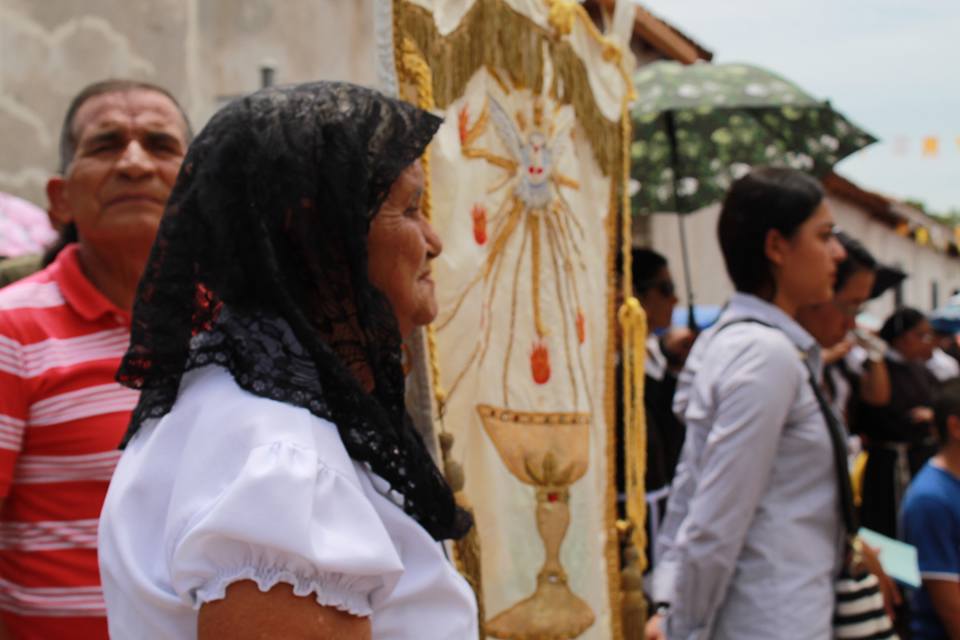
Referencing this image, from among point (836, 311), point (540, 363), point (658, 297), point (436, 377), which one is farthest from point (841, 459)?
point (658, 297)

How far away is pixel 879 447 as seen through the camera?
750 centimetres

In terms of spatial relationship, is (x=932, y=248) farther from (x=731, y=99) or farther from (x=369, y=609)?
(x=369, y=609)

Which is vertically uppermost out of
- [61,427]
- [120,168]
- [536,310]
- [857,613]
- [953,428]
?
[120,168]

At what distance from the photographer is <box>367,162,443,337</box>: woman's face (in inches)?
62.4

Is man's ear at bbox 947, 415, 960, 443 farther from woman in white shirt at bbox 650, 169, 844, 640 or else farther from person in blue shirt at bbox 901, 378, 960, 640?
woman in white shirt at bbox 650, 169, 844, 640

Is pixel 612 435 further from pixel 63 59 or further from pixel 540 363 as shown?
pixel 63 59

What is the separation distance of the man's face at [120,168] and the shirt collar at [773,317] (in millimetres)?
1484

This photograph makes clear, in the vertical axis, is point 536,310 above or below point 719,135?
below

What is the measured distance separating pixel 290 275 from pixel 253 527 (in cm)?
36

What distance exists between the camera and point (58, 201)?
2.57 metres

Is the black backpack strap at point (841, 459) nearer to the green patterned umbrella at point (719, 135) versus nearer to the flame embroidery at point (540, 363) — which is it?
the flame embroidery at point (540, 363)

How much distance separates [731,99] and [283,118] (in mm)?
4223

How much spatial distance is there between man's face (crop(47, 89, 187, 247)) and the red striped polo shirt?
31 centimetres

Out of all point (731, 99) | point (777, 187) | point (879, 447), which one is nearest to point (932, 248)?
point (879, 447)
